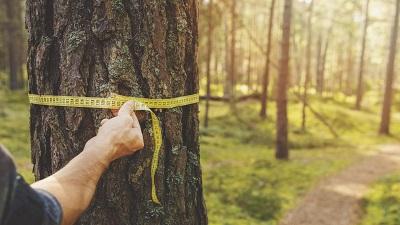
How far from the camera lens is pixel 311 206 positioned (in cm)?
1034

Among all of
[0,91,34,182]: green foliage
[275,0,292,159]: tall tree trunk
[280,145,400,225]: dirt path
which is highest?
[275,0,292,159]: tall tree trunk

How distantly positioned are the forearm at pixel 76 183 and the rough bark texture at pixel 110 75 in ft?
1.46

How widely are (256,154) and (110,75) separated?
14.3 m

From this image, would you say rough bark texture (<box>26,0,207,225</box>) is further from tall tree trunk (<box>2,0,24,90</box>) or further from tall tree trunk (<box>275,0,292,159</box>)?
tall tree trunk (<box>2,0,24,90</box>)

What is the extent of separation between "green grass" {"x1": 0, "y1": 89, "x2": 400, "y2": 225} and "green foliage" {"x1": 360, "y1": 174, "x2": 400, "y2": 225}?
5.49 feet

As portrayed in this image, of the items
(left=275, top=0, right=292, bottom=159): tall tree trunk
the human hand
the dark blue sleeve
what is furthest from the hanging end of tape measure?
(left=275, top=0, right=292, bottom=159): tall tree trunk

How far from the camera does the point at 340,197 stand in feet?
36.0

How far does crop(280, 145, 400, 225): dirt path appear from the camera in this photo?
947 centimetres

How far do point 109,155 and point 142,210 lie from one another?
1.90ft

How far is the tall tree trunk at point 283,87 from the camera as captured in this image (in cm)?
1421

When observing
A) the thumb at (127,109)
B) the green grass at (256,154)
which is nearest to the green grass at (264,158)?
the green grass at (256,154)

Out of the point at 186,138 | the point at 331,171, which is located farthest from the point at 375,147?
the point at 186,138

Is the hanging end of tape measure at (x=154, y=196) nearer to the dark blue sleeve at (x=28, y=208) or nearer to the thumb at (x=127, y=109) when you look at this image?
the thumb at (x=127, y=109)

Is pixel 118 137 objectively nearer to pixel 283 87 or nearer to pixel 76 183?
pixel 76 183
